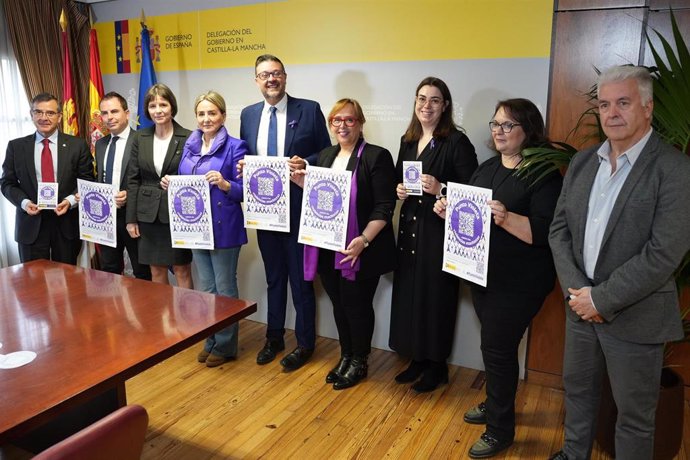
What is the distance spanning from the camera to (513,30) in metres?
2.95

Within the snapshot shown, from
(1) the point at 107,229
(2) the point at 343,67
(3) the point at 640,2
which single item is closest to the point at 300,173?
(2) the point at 343,67

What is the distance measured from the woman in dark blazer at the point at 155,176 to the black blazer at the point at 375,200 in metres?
1.04

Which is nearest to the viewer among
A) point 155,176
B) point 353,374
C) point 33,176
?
point 353,374

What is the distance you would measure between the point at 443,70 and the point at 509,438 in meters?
2.08

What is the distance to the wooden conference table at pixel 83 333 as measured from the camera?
55.4 inches

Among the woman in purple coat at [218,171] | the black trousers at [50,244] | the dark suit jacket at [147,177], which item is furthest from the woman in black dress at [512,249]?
the black trousers at [50,244]

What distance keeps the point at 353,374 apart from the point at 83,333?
172cm

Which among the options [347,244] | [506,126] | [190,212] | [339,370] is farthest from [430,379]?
[190,212]

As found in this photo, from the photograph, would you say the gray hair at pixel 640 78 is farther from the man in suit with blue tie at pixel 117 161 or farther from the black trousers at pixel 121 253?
the black trousers at pixel 121 253

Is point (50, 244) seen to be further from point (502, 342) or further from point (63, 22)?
point (502, 342)

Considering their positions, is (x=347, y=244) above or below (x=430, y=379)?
above

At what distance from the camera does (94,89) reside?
448 centimetres

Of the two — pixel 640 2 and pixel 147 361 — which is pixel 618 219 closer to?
pixel 640 2

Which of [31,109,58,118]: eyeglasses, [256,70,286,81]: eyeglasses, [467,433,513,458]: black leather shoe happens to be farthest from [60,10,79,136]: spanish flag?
[467,433,513,458]: black leather shoe
